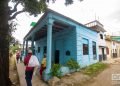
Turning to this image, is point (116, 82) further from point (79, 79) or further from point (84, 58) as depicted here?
point (84, 58)

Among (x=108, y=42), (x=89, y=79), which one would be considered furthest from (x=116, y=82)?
(x=108, y=42)

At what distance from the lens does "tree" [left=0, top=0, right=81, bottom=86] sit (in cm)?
737

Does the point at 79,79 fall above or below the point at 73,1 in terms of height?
below

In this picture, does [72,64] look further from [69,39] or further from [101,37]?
[101,37]

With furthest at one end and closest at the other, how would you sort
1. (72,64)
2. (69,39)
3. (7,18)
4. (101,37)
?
1. (101,37)
2. (69,39)
3. (72,64)
4. (7,18)

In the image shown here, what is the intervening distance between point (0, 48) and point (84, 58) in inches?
335

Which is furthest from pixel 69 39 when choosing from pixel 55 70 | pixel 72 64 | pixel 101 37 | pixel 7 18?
pixel 101 37

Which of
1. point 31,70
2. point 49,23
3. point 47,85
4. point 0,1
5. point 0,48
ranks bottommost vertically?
point 47,85

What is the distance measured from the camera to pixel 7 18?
25.7ft

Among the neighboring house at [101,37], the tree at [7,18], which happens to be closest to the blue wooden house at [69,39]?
the tree at [7,18]

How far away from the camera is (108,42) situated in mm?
30328

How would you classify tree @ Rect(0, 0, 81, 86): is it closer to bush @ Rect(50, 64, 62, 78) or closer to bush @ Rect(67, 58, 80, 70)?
bush @ Rect(50, 64, 62, 78)

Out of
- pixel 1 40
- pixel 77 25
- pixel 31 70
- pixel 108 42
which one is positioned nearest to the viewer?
pixel 31 70

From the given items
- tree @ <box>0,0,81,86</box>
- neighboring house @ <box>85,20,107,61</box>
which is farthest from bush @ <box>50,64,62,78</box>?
neighboring house @ <box>85,20,107,61</box>
